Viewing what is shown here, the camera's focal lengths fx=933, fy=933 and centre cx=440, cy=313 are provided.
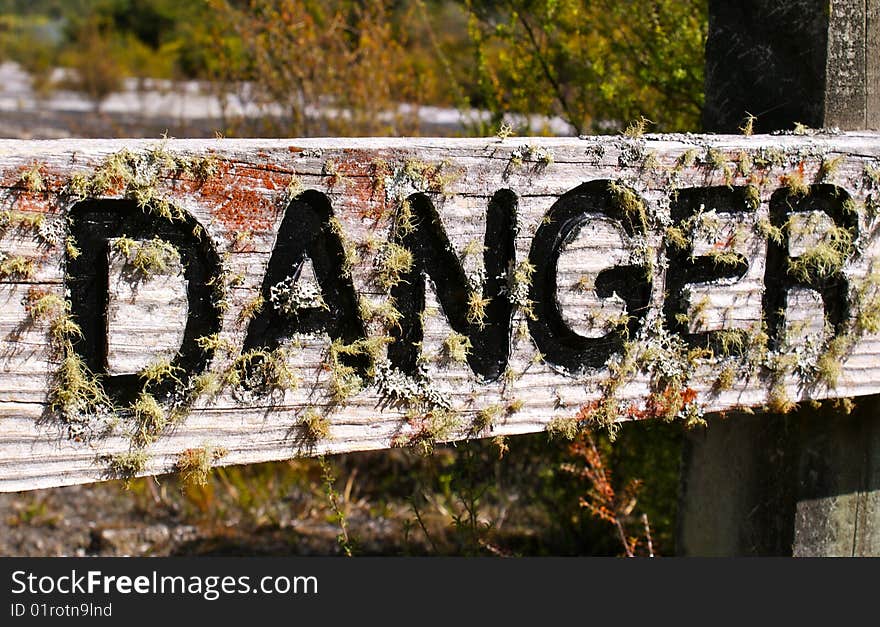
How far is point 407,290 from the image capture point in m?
1.38

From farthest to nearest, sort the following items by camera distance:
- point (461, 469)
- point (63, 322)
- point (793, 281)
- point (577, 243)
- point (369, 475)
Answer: point (369, 475) → point (461, 469) → point (793, 281) → point (577, 243) → point (63, 322)

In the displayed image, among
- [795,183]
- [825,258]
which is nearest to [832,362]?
[825,258]

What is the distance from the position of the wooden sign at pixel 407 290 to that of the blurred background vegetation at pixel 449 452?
64 centimetres

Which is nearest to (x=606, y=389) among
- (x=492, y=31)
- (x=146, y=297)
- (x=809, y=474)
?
(x=809, y=474)

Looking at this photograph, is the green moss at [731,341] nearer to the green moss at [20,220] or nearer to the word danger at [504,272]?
the word danger at [504,272]

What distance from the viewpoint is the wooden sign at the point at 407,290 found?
117 cm

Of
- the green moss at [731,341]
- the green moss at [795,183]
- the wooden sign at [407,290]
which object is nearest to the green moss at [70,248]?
the wooden sign at [407,290]

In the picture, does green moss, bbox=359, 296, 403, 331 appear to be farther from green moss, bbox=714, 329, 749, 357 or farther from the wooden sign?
green moss, bbox=714, 329, 749, 357

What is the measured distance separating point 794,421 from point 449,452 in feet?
5.91

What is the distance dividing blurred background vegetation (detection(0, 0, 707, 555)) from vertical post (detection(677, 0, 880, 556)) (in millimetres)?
346

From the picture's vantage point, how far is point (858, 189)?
5.44ft

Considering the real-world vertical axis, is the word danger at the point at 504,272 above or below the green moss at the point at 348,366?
above

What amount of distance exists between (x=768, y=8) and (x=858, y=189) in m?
0.39

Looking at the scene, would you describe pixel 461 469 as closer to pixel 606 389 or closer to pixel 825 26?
pixel 606 389
